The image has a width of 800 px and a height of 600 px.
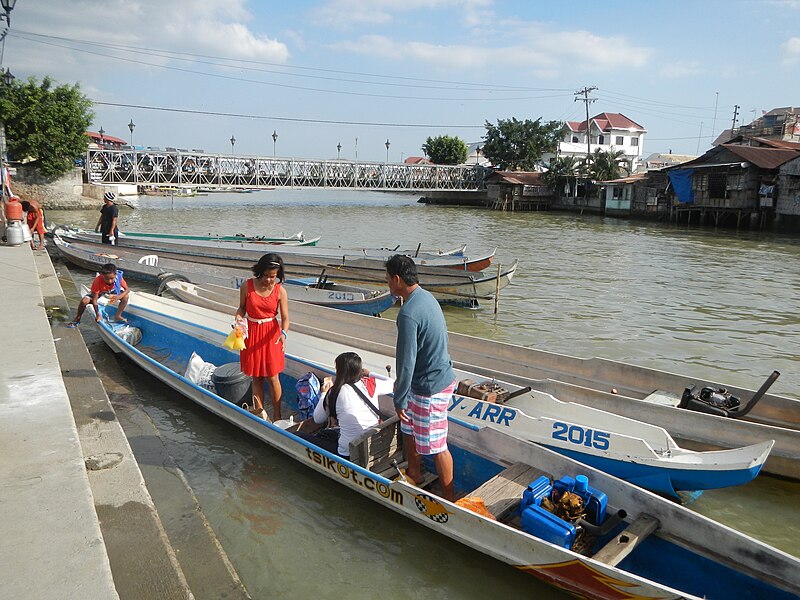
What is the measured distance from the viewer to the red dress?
18.6ft

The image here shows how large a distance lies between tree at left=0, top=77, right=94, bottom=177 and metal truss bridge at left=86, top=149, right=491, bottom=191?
5.17m

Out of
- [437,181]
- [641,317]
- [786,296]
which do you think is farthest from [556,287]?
[437,181]

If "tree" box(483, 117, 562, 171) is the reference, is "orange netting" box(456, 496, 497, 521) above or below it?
below

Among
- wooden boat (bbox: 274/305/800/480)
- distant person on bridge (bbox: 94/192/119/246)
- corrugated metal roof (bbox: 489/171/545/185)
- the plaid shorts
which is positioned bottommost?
wooden boat (bbox: 274/305/800/480)

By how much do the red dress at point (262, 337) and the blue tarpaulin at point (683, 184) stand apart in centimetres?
4096

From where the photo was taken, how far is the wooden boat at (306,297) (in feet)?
35.3

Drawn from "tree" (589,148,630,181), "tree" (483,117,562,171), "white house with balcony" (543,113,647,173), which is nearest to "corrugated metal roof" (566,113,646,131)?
"white house with balcony" (543,113,647,173)

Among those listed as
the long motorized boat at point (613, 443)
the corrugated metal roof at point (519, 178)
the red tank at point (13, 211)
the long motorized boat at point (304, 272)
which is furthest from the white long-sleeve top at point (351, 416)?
the corrugated metal roof at point (519, 178)

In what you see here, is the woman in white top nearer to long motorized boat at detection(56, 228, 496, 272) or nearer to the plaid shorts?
the plaid shorts

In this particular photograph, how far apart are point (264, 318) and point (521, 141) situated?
218 feet

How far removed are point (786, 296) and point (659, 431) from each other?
13.9 metres

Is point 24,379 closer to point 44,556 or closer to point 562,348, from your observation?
point 44,556

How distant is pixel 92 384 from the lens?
657 centimetres

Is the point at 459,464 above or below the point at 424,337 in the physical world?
below
